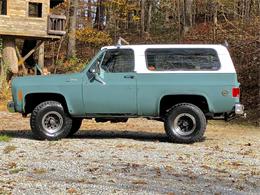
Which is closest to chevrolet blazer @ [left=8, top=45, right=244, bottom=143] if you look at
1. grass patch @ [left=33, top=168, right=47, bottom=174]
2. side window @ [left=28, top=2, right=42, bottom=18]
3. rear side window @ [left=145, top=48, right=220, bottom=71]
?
rear side window @ [left=145, top=48, right=220, bottom=71]

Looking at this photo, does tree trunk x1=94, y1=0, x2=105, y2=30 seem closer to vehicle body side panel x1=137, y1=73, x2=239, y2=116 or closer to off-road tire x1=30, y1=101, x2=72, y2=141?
off-road tire x1=30, y1=101, x2=72, y2=141

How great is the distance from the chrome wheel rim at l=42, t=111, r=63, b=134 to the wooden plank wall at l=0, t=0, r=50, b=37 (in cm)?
1843

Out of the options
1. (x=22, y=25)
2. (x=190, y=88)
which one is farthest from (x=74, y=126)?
(x=22, y=25)

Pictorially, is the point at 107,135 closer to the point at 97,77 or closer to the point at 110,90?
the point at 110,90

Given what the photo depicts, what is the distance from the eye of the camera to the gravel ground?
7828 mm

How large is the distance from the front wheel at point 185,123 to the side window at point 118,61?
150 centimetres

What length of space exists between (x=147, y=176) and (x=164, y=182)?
0.47 m

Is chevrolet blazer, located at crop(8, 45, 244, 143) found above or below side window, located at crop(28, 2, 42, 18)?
below

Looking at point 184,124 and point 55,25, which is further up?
point 55,25

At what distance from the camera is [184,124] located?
12898 mm

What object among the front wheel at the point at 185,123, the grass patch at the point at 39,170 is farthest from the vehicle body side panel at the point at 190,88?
the grass patch at the point at 39,170

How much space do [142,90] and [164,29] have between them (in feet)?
124

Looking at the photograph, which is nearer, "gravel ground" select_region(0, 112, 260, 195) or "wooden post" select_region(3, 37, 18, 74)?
"gravel ground" select_region(0, 112, 260, 195)

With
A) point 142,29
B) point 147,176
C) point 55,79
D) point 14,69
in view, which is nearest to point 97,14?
point 142,29
